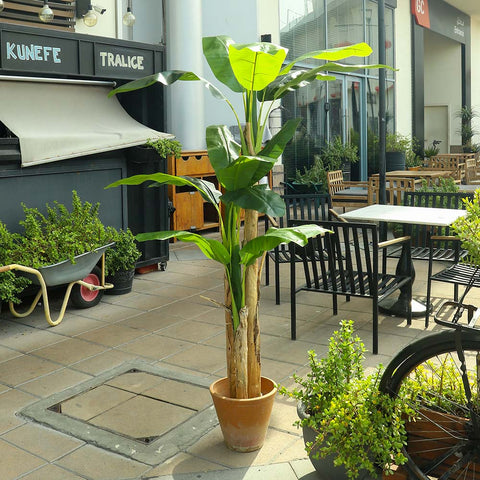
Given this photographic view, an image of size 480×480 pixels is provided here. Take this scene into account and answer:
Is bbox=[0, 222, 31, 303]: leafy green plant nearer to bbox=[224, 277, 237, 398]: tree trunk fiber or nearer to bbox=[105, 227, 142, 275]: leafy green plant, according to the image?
bbox=[105, 227, 142, 275]: leafy green plant

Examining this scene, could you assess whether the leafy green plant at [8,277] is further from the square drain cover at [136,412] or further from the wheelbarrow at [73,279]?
the square drain cover at [136,412]

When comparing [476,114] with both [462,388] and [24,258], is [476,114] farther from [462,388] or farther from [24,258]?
[462,388]

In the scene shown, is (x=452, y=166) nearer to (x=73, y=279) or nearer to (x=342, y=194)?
(x=342, y=194)

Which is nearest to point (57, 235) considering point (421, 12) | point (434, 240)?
point (434, 240)

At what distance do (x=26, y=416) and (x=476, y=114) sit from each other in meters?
23.8

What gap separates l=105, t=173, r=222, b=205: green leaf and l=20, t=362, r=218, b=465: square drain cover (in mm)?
1307

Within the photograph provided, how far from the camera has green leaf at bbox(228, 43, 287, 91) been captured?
2.95 meters

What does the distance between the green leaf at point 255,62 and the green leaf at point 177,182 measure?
1.87 feet

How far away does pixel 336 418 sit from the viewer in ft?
9.20

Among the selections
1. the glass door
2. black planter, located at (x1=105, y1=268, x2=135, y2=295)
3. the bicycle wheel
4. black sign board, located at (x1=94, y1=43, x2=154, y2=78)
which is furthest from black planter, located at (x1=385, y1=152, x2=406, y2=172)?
the bicycle wheel

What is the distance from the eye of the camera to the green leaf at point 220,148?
3225mm

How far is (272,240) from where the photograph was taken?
3.18m

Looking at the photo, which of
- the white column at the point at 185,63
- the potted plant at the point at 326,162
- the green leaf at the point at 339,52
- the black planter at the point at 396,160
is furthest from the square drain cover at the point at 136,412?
the black planter at the point at 396,160

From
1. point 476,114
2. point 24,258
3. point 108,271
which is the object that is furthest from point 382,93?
point 476,114
